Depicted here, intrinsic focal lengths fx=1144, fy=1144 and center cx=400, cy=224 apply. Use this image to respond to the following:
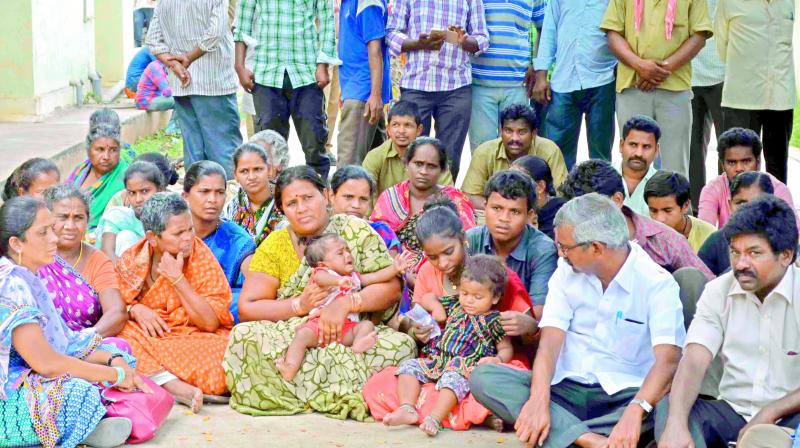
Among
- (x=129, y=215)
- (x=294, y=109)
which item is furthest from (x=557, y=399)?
(x=294, y=109)

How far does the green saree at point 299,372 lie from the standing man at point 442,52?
112 inches

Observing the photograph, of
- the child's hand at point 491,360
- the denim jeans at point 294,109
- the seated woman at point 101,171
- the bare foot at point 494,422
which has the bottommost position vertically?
the bare foot at point 494,422

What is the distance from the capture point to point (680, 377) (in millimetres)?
4227

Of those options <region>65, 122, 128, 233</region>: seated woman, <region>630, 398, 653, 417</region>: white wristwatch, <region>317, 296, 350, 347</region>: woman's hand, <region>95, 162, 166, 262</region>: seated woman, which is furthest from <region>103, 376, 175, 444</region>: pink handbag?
<region>65, 122, 128, 233</region>: seated woman

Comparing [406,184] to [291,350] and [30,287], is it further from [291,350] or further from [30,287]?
[30,287]

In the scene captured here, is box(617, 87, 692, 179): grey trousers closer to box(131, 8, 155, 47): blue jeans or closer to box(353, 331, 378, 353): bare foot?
box(353, 331, 378, 353): bare foot

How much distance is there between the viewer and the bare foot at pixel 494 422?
491 centimetres

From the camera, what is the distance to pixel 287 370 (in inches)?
205

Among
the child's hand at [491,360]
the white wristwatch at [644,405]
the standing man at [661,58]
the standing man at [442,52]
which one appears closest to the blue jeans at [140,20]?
the standing man at [442,52]

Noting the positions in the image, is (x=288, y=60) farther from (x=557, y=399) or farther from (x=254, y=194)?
(x=557, y=399)

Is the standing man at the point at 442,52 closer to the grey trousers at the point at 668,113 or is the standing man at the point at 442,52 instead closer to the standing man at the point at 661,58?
the standing man at the point at 661,58

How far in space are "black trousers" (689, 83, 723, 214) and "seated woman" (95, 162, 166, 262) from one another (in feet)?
13.6

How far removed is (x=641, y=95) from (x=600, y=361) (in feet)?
11.4

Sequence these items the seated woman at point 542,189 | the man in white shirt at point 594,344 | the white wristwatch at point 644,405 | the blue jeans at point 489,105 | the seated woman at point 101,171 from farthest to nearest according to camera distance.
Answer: the blue jeans at point 489,105, the seated woman at point 101,171, the seated woman at point 542,189, the man in white shirt at point 594,344, the white wristwatch at point 644,405
